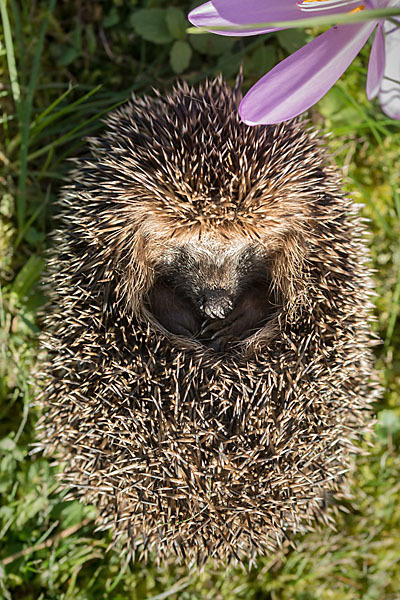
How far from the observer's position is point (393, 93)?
68.7 inches

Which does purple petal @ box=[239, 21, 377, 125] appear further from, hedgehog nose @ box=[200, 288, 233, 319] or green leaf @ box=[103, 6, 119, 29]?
green leaf @ box=[103, 6, 119, 29]

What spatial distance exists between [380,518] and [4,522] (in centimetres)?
200

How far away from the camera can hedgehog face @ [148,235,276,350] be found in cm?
233

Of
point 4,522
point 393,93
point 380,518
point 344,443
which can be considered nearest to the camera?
point 393,93

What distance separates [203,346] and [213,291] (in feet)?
0.81

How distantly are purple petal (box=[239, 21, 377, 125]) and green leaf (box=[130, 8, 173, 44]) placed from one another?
3.99 ft

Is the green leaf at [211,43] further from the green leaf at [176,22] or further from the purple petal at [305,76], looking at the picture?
the purple petal at [305,76]

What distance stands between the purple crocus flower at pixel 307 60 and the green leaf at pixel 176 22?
1007mm

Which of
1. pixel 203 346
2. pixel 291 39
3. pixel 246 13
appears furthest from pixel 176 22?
A: pixel 203 346

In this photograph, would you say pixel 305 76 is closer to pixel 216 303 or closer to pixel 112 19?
pixel 216 303

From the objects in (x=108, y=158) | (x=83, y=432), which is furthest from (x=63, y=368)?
(x=108, y=158)

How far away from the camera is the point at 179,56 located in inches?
105

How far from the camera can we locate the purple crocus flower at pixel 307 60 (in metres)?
1.59

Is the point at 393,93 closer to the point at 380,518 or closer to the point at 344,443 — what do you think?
the point at 344,443
